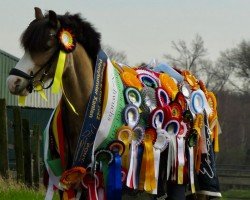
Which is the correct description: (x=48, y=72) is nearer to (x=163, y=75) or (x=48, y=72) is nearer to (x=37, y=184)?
(x=163, y=75)

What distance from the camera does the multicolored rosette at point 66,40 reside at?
17.2ft

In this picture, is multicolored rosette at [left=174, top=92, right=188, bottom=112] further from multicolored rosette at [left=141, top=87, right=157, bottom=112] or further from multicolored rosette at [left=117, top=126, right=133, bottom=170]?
multicolored rosette at [left=117, top=126, right=133, bottom=170]

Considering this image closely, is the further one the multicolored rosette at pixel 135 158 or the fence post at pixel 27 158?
the fence post at pixel 27 158

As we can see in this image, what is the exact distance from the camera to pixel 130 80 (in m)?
5.96

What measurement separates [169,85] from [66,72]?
4.85 ft

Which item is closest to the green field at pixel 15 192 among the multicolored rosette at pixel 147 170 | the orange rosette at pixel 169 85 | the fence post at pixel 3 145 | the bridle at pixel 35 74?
the fence post at pixel 3 145

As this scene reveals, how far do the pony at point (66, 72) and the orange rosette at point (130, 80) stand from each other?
0.37m

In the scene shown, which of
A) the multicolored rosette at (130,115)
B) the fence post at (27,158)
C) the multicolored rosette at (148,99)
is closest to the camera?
the multicolored rosette at (130,115)

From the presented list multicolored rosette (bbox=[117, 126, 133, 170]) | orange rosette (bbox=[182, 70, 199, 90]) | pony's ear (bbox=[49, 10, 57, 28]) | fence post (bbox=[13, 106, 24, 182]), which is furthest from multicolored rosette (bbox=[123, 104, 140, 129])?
fence post (bbox=[13, 106, 24, 182])

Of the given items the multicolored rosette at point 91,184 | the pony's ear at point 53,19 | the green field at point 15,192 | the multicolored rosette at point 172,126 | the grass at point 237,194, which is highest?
the pony's ear at point 53,19

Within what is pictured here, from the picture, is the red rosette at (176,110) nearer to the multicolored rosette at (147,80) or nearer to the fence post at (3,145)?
the multicolored rosette at (147,80)

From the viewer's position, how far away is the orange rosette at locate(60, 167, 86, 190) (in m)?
5.35

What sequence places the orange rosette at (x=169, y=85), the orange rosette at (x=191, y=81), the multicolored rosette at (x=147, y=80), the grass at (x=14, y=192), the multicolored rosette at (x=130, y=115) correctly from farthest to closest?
1. the grass at (x=14, y=192)
2. the orange rosette at (x=191, y=81)
3. the orange rosette at (x=169, y=85)
4. the multicolored rosette at (x=147, y=80)
5. the multicolored rosette at (x=130, y=115)

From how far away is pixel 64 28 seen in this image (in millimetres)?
5340
